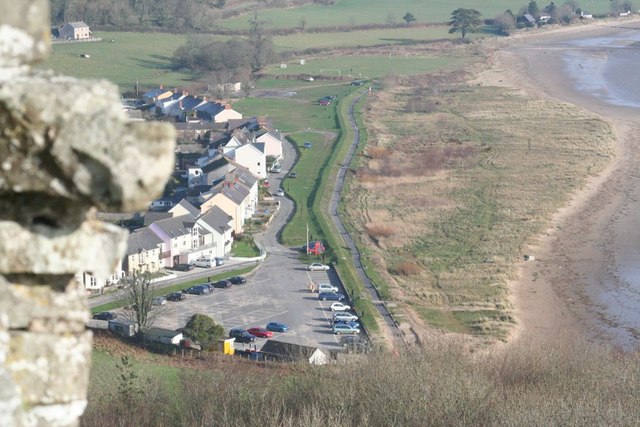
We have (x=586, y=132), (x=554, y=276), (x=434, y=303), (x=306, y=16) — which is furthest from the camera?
(x=306, y=16)

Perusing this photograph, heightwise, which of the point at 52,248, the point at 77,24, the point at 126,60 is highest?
the point at 52,248

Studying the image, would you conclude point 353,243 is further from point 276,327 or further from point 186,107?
point 186,107

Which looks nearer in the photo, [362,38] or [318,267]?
[318,267]

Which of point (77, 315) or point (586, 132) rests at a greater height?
point (77, 315)

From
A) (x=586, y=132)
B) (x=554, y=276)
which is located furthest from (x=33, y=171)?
(x=586, y=132)

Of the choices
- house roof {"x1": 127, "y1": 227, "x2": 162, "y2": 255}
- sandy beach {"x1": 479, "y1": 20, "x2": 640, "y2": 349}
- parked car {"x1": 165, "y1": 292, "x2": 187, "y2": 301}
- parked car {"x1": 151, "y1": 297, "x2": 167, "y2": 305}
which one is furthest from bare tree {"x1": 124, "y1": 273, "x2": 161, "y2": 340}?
sandy beach {"x1": 479, "y1": 20, "x2": 640, "y2": 349}

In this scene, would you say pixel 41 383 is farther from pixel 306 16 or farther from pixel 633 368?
pixel 306 16

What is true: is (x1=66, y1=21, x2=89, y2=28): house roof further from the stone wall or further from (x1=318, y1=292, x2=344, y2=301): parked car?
the stone wall

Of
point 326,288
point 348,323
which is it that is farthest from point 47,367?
point 326,288
